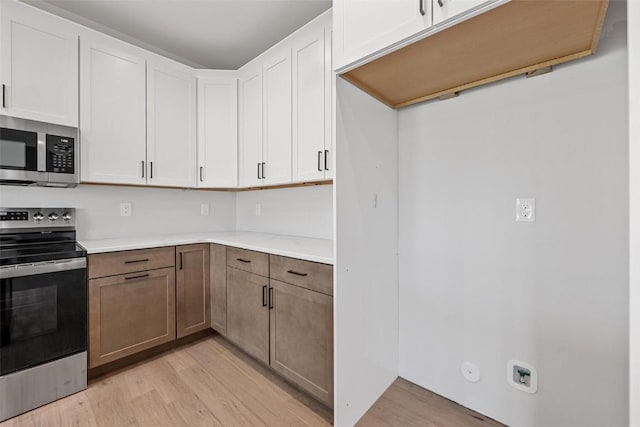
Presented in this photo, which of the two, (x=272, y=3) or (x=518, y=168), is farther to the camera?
(x=272, y=3)

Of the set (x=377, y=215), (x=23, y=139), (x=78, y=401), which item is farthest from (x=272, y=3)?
(x=78, y=401)

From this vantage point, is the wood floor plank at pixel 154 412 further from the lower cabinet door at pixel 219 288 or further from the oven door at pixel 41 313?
the lower cabinet door at pixel 219 288

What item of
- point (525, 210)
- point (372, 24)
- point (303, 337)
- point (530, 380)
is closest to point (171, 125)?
point (372, 24)

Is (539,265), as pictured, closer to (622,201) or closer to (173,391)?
(622,201)

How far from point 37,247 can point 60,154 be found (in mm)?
629

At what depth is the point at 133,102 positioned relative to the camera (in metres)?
2.23

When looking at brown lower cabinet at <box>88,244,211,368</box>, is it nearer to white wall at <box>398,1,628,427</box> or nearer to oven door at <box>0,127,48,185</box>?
oven door at <box>0,127,48,185</box>

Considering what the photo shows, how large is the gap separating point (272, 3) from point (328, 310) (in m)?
2.09

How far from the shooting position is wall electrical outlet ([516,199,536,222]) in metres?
1.41

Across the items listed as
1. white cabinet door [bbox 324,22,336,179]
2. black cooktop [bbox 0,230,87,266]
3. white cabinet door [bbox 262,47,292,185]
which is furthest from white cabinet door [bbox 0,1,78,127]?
white cabinet door [bbox 324,22,336,179]

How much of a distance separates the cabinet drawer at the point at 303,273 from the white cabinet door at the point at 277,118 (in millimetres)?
669

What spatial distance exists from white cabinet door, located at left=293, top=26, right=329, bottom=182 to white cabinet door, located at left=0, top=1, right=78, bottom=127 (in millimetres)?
1520

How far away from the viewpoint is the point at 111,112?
2.13m
